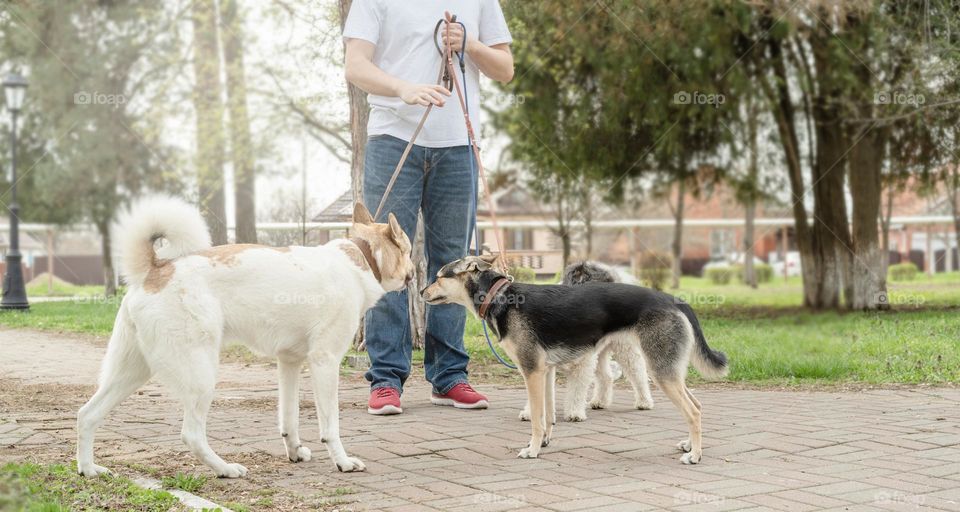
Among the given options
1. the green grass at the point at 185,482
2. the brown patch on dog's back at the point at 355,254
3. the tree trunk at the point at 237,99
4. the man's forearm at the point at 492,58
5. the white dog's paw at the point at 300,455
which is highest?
the tree trunk at the point at 237,99

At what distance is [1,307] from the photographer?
1705 cm

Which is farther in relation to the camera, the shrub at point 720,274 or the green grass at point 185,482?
the shrub at point 720,274

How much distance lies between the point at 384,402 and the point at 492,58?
2.27 metres

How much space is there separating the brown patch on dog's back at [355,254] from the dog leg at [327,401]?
0.46 m

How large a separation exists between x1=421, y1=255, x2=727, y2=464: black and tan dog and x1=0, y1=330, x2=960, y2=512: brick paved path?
0.34 metres

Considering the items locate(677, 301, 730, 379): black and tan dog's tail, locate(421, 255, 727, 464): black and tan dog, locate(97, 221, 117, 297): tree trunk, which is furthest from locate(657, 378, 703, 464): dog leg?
locate(97, 221, 117, 297): tree trunk

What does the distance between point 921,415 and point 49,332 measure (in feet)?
37.9

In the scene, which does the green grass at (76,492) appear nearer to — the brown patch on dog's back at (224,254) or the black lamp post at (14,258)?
the brown patch on dog's back at (224,254)

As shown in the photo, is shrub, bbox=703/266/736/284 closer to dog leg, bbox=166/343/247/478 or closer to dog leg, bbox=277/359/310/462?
dog leg, bbox=277/359/310/462

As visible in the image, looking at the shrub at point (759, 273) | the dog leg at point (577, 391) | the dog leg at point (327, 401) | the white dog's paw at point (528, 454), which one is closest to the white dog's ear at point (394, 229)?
the dog leg at point (327, 401)

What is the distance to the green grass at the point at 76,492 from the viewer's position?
3.42m

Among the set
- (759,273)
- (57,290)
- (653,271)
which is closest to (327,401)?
(653,271)

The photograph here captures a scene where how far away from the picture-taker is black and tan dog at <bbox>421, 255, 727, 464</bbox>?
4656 millimetres

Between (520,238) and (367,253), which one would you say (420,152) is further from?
(520,238)
